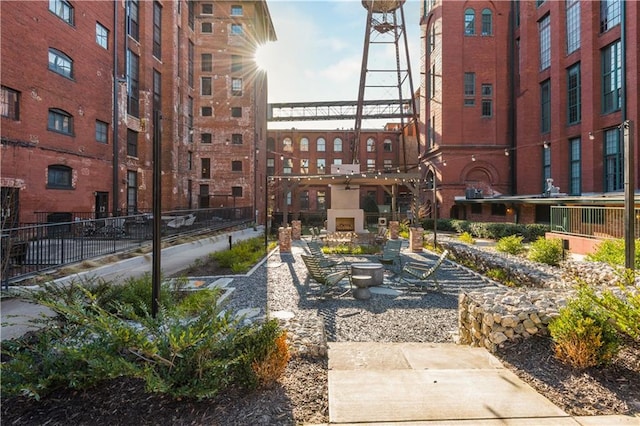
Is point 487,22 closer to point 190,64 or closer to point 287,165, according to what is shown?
point 190,64

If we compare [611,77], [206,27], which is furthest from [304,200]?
[611,77]

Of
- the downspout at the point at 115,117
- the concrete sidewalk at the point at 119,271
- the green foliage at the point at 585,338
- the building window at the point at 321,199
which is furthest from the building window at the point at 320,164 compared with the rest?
the green foliage at the point at 585,338

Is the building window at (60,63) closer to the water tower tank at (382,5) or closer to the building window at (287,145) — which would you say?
the water tower tank at (382,5)

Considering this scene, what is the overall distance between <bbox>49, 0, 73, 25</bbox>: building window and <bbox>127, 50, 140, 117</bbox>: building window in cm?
530

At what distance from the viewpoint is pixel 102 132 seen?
2023 centimetres

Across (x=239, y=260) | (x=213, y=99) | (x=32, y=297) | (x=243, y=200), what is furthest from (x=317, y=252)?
(x=213, y=99)

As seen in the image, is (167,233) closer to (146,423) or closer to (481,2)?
(146,423)

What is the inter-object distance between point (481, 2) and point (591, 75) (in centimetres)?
1327

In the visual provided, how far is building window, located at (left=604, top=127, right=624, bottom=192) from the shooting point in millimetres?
19406

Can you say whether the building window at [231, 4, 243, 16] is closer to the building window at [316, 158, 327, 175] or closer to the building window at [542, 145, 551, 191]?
the building window at [316, 158, 327, 175]

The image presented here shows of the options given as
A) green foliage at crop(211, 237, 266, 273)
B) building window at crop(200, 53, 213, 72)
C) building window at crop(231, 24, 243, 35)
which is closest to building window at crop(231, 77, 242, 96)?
building window at crop(200, 53, 213, 72)

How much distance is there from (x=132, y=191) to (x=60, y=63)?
9056 mm

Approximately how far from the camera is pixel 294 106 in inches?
1741

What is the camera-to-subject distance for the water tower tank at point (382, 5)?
29120mm
